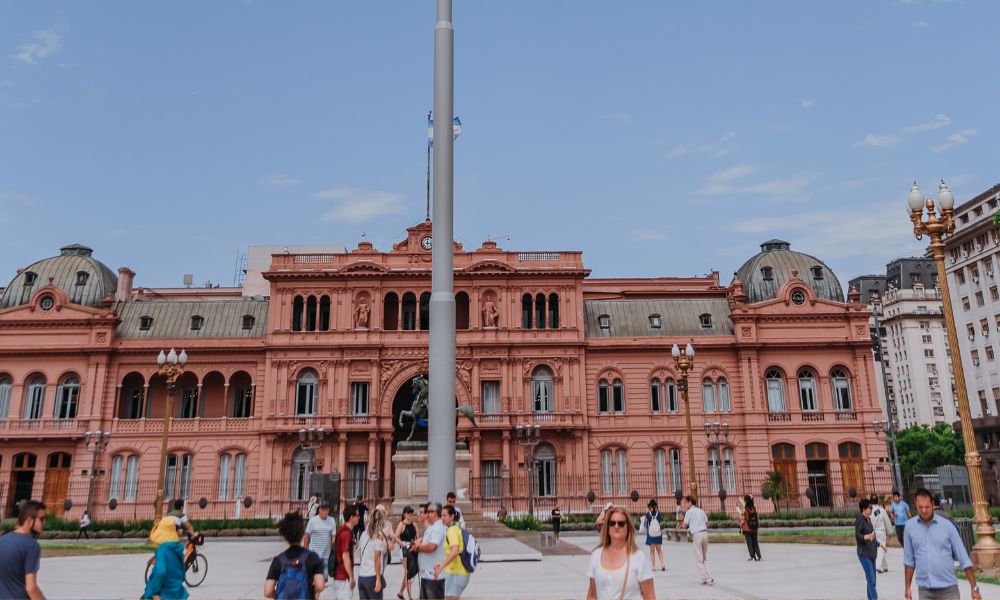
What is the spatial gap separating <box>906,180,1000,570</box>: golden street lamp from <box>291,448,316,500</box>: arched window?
37459 millimetres

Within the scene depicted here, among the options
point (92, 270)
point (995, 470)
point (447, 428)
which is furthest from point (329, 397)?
point (995, 470)

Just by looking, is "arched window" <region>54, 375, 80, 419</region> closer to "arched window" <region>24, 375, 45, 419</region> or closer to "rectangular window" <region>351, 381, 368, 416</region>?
"arched window" <region>24, 375, 45, 419</region>

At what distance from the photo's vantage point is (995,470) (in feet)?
203

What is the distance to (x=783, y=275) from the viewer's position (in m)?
52.8

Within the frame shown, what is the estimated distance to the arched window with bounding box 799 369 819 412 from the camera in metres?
49.7

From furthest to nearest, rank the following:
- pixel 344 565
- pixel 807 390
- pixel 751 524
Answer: pixel 807 390 < pixel 751 524 < pixel 344 565

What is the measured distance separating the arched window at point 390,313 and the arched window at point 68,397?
19821 millimetres

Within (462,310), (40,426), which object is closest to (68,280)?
(40,426)

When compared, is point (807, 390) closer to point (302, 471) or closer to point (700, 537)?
point (302, 471)

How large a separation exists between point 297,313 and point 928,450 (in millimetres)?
64141

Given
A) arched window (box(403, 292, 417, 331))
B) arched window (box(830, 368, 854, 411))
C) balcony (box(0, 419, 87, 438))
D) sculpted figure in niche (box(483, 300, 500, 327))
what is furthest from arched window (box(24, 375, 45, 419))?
arched window (box(830, 368, 854, 411))

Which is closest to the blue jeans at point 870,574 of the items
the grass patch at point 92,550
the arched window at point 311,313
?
the grass patch at point 92,550

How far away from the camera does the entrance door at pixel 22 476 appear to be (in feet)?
152

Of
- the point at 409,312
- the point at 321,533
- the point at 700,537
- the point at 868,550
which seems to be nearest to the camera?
the point at 321,533
